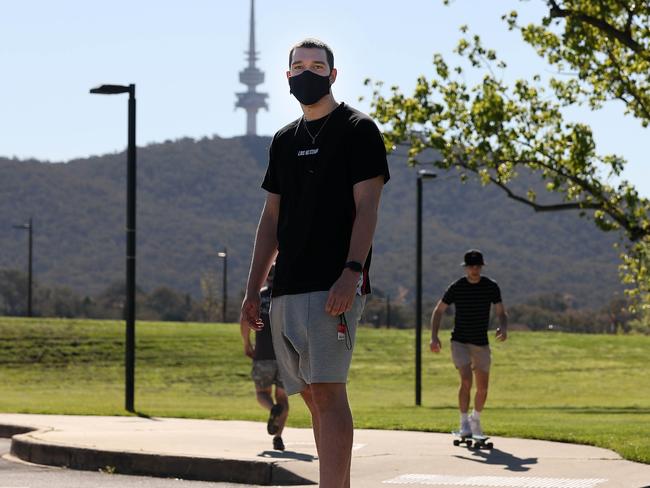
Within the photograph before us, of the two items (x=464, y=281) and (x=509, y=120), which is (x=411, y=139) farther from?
(x=464, y=281)

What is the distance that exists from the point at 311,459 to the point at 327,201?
5408mm

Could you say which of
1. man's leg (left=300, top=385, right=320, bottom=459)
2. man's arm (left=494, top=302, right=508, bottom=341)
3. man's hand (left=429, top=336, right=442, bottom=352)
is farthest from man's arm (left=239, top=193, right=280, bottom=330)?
man's arm (left=494, top=302, right=508, bottom=341)

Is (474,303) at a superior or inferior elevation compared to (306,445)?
superior

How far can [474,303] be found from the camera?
1346 cm

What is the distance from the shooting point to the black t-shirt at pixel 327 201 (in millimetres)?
6438

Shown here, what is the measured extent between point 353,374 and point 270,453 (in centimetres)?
3773

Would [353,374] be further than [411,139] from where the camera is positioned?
Yes

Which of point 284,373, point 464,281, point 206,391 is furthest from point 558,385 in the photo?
point 284,373

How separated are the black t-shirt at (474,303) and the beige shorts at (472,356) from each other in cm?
6

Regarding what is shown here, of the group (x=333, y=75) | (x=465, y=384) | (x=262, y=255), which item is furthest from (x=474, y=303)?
(x=333, y=75)

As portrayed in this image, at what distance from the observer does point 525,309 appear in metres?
112

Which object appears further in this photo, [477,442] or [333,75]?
[477,442]

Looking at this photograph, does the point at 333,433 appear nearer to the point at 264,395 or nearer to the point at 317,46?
the point at 317,46

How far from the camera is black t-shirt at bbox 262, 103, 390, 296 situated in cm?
644
